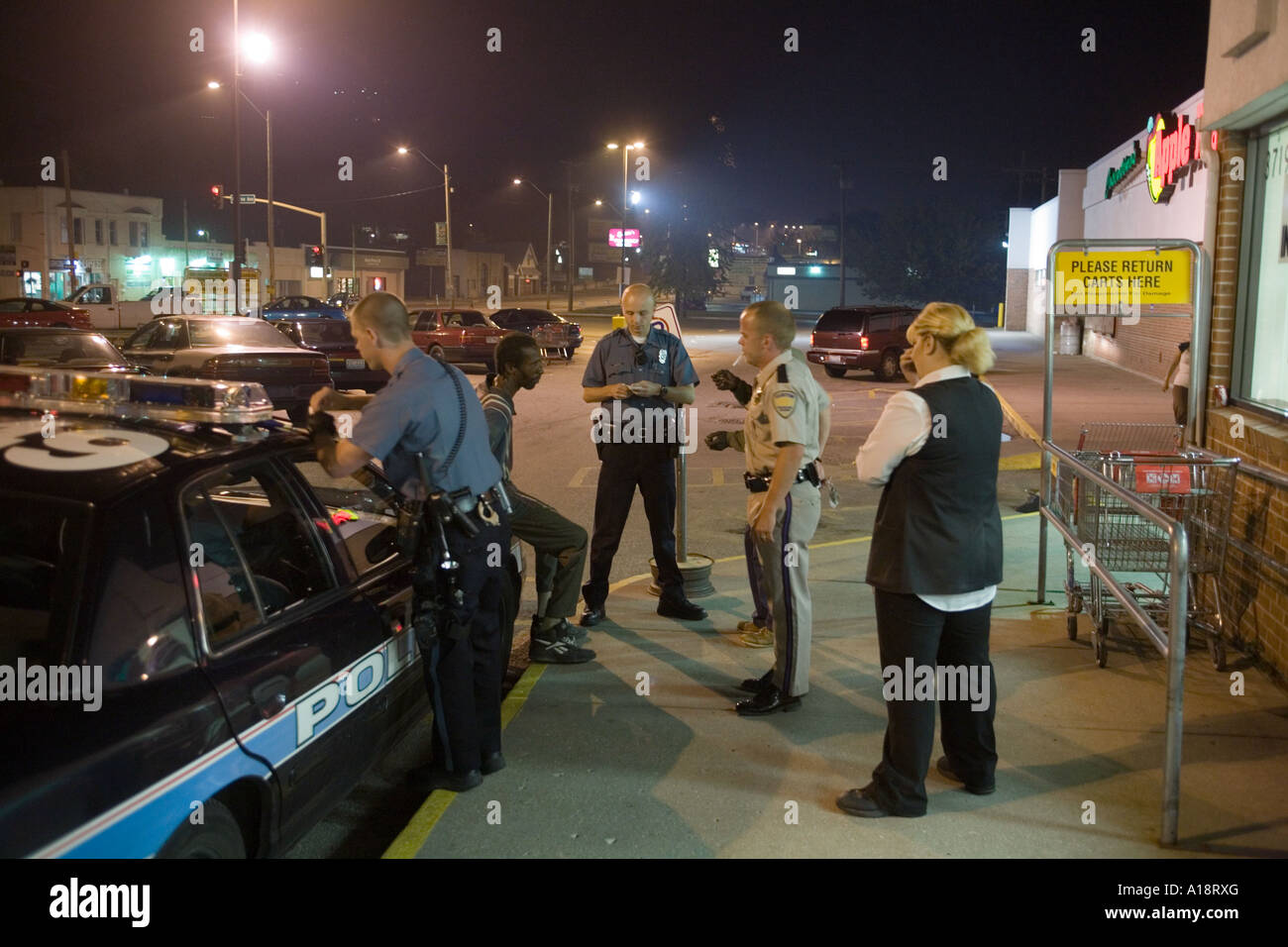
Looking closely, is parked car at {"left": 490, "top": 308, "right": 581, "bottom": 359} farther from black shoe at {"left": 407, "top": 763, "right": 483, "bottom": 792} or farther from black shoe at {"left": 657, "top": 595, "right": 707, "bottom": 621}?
black shoe at {"left": 407, "top": 763, "right": 483, "bottom": 792}

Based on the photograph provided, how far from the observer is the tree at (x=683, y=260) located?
227 ft

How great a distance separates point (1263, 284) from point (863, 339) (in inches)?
778

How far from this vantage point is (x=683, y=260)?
69562mm

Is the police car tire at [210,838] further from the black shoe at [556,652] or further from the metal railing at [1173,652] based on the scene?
the metal railing at [1173,652]

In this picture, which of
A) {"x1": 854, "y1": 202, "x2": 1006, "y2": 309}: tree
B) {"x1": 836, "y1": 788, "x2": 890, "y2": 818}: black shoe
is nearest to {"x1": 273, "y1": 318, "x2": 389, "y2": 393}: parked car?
{"x1": 836, "y1": 788, "x2": 890, "y2": 818}: black shoe

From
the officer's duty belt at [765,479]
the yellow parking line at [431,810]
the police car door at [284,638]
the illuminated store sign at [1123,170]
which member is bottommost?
the yellow parking line at [431,810]

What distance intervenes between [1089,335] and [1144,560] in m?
31.1

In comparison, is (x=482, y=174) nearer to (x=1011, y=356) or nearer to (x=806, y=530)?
(x=1011, y=356)

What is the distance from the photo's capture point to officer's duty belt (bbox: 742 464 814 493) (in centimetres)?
510

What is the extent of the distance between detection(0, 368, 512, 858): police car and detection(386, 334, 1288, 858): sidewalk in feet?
2.35

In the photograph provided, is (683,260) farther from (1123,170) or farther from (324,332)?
(324,332)

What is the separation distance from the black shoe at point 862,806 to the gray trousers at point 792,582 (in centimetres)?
100

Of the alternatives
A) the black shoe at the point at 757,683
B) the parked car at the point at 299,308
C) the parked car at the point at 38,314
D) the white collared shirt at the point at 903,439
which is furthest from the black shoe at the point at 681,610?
the parked car at the point at 38,314

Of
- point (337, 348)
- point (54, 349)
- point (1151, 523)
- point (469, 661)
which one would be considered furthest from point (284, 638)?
point (337, 348)
